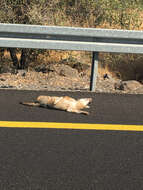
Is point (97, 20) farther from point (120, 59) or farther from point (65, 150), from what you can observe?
point (65, 150)

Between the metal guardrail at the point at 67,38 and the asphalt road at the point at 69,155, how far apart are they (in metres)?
1.51

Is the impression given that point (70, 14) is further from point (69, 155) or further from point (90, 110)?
point (69, 155)

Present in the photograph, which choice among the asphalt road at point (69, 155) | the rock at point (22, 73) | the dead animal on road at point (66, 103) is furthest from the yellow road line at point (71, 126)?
the rock at point (22, 73)

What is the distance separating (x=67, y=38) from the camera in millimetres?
5977

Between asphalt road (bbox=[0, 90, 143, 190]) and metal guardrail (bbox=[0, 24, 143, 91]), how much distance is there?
151 cm

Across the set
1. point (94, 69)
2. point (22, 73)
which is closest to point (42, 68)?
point (22, 73)

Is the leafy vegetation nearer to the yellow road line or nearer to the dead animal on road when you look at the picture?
the dead animal on road

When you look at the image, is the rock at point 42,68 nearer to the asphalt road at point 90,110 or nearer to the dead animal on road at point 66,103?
the asphalt road at point 90,110

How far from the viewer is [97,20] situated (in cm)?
886

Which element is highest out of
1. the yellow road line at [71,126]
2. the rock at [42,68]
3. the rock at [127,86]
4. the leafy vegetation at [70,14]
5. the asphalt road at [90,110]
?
the leafy vegetation at [70,14]

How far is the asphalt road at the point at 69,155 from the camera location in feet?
9.06

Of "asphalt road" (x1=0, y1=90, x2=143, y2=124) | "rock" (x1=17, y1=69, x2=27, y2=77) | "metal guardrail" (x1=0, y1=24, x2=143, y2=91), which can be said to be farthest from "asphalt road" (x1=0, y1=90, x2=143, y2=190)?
"rock" (x1=17, y1=69, x2=27, y2=77)

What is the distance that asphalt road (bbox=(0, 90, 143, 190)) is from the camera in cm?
276

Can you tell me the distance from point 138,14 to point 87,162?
6.52 metres
